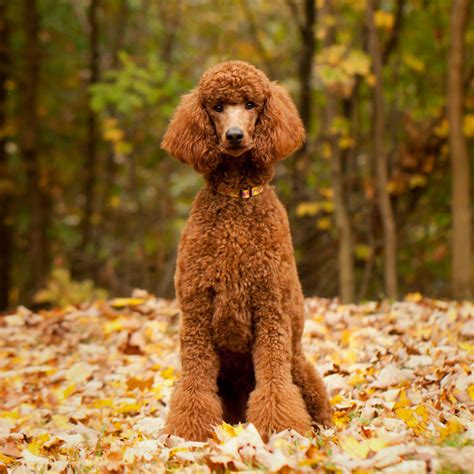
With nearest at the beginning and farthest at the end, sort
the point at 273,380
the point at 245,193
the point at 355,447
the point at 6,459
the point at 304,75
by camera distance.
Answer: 1. the point at 355,447
2. the point at 273,380
3. the point at 245,193
4. the point at 6,459
5. the point at 304,75

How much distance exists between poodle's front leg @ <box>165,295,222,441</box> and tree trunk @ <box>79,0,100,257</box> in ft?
31.0

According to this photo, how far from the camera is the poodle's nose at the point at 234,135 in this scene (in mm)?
3100

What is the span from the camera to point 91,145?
43.5ft

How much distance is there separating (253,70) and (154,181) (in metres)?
11.1

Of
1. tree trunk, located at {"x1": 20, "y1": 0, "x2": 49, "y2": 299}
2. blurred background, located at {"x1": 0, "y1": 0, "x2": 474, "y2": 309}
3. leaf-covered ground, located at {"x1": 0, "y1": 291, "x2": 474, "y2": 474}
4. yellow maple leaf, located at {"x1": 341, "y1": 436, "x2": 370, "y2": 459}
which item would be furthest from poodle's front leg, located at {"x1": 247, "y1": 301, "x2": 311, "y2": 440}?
tree trunk, located at {"x1": 20, "y1": 0, "x2": 49, "y2": 299}

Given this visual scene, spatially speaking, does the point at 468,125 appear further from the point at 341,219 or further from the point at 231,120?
the point at 231,120

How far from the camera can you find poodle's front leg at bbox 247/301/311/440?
3.16 metres

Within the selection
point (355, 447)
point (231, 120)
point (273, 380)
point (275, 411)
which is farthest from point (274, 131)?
point (355, 447)

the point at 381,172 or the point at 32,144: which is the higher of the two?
the point at 32,144

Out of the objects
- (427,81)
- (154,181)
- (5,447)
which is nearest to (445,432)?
(5,447)

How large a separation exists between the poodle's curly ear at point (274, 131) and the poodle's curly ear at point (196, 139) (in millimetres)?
212

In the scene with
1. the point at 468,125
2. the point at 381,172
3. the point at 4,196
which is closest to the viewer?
the point at 381,172

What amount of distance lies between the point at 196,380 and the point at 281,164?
7207 mm

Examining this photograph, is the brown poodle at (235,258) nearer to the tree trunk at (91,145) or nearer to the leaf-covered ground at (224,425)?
the leaf-covered ground at (224,425)
